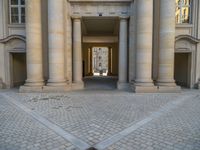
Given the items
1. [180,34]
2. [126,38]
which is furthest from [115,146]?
[180,34]

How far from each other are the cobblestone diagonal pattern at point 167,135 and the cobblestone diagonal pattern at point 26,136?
1.42 meters

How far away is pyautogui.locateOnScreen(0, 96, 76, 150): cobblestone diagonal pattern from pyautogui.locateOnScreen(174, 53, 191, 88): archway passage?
41.0ft

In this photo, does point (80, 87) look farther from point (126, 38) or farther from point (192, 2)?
point (192, 2)

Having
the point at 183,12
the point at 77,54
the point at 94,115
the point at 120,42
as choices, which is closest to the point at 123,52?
the point at 120,42

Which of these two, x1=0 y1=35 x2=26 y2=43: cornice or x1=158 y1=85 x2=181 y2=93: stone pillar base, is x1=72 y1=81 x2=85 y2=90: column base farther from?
x1=158 y1=85 x2=181 y2=93: stone pillar base

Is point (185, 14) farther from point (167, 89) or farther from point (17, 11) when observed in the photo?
point (17, 11)

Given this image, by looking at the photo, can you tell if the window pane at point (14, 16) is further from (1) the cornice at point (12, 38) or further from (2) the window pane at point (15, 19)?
(1) the cornice at point (12, 38)

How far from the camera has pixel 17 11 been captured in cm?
1377

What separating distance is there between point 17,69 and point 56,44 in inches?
219

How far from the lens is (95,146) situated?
4.17 metres

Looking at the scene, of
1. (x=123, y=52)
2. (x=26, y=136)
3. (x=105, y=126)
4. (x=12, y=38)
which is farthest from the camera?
(x=123, y=52)

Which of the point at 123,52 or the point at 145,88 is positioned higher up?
the point at 123,52

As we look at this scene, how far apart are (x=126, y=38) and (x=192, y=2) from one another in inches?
233

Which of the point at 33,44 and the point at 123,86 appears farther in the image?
the point at 123,86
